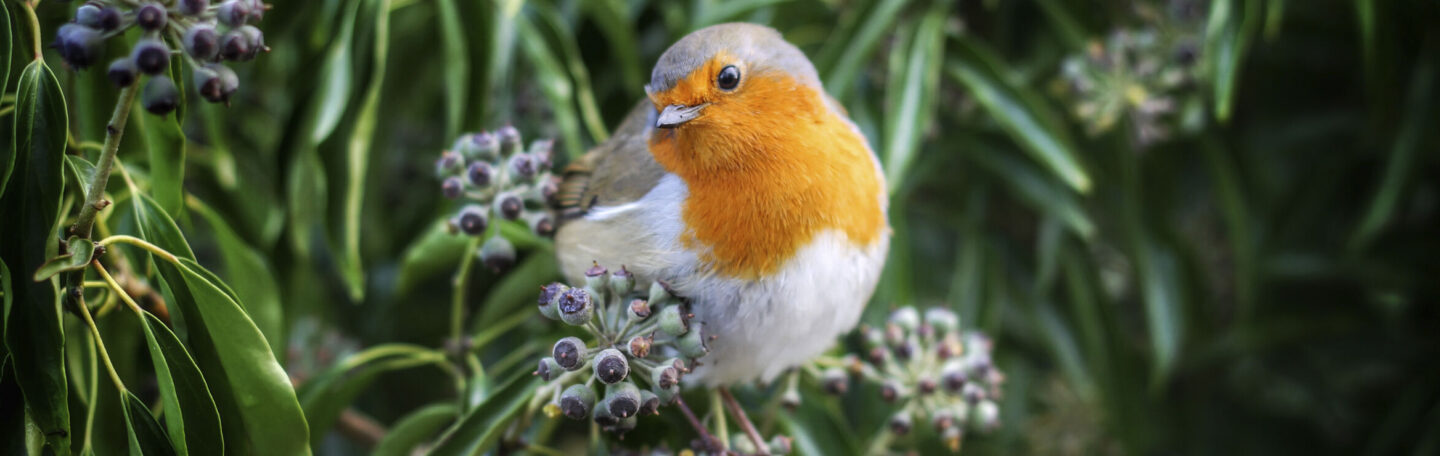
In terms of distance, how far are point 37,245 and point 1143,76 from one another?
6.41 feet

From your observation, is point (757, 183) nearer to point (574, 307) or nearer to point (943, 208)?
point (574, 307)

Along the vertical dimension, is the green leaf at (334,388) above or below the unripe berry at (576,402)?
below

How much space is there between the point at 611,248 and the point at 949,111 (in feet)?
3.69

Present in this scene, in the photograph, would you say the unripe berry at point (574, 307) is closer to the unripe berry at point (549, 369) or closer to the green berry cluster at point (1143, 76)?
the unripe berry at point (549, 369)

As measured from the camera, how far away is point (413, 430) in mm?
1610

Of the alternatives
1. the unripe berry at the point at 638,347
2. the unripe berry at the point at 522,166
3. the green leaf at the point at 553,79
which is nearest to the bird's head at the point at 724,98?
the unripe berry at the point at 522,166

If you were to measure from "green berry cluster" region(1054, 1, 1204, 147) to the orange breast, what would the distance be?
34.4 inches

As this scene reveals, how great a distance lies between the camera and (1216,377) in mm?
2934

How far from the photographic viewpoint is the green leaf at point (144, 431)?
1.16m

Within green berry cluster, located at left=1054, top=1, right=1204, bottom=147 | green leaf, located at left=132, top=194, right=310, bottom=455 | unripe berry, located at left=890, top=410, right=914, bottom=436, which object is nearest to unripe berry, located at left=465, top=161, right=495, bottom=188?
green leaf, located at left=132, top=194, right=310, bottom=455

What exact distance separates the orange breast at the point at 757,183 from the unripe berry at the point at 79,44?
2.32 feet

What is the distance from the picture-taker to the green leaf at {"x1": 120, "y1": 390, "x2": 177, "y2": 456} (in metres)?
1.16

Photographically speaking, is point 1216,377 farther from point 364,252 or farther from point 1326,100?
point 364,252

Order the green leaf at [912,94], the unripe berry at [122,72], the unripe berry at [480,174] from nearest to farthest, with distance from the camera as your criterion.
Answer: the unripe berry at [122,72], the unripe berry at [480,174], the green leaf at [912,94]
